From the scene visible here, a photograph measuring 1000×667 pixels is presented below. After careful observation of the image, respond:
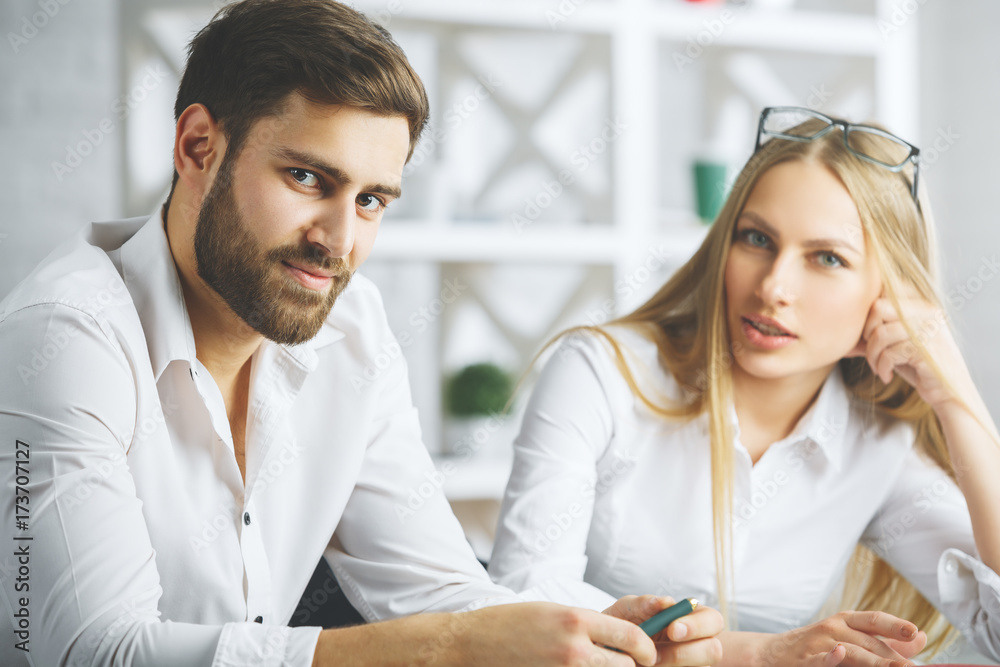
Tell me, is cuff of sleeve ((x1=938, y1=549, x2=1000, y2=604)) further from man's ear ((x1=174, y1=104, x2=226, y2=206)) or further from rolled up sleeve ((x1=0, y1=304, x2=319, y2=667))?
man's ear ((x1=174, y1=104, x2=226, y2=206))

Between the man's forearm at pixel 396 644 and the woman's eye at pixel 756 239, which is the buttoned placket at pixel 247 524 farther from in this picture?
the woman's eye at pixel 756 239

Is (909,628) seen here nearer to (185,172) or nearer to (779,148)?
(779,148)

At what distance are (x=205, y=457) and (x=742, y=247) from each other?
915 mm

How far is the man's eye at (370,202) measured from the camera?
1065 mm

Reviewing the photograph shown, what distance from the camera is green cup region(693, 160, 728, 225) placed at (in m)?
2.50

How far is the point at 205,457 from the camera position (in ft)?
3.44

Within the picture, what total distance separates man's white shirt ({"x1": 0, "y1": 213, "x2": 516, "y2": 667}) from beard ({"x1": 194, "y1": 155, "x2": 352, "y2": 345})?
0.22 feet

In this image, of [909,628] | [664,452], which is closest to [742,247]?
[664,452]

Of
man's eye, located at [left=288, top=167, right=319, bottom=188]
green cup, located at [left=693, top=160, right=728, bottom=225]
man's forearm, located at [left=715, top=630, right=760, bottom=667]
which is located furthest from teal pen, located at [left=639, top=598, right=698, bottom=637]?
green cup, located at [left=693, top=160, right=728, bottom=225]

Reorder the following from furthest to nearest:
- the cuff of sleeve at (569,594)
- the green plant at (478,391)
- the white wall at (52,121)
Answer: the green plant at (478,391)
the white wall at (52,121)
the cuff of sleeve at (569,594)

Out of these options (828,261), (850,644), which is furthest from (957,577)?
(828,261)

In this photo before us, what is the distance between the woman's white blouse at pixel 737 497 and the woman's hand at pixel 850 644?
0.30 meters

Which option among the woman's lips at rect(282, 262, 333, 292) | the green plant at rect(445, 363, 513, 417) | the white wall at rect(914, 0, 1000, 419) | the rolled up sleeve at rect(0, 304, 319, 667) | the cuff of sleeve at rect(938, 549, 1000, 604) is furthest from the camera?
the white wall at rect(914, 0, 1000, 419)

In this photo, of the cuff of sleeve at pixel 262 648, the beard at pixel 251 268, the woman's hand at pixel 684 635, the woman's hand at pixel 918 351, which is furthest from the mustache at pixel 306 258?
the woman's hand at pixel 918 351
